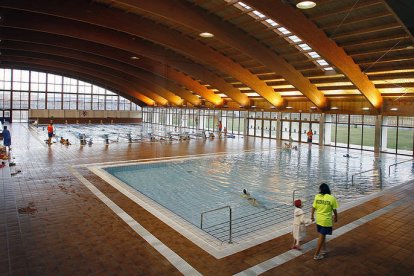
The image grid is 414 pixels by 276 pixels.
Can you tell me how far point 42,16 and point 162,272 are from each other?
17.6 m

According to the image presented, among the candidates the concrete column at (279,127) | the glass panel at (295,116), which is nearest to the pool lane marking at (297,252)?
the glass panel at (295,116)

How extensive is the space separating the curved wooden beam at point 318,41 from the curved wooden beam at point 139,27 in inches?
283

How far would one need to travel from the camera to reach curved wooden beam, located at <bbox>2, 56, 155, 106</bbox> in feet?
109

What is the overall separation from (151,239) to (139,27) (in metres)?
13.4

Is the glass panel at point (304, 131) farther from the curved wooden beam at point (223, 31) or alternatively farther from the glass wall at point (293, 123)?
the curved wooden beam at point (223, 31)

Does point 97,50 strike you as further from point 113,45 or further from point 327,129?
point 327,129

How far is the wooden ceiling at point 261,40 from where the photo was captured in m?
13.4

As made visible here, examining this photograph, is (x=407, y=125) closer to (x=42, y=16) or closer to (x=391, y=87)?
(x=391, y=87)

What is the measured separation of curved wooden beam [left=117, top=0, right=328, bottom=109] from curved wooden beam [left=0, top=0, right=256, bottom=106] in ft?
Answer: 11.2

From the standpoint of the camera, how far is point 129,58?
25.5 m

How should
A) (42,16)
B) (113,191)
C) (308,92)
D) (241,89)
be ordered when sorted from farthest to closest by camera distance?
1. (241,89)
2. (308,92)
3. (42,16)
4. (113,191)

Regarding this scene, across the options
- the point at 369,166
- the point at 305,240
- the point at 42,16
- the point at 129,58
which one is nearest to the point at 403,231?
the point at 305,240

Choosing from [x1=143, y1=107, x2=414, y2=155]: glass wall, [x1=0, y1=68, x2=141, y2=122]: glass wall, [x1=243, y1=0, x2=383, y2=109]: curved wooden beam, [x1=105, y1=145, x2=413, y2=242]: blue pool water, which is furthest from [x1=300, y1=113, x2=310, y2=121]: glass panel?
[x1=0, y1=68, x2=141, y2=122]: glass wall

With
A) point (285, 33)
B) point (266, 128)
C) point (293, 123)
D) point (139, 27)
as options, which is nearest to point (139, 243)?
point (139, 27)
